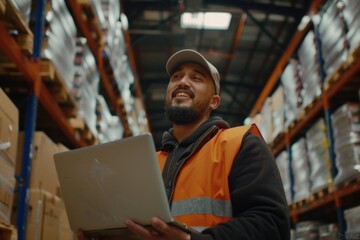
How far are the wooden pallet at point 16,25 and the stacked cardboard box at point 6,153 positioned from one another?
0.51m

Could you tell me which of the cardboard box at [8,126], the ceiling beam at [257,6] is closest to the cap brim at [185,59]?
the cardboard box at [8,126]

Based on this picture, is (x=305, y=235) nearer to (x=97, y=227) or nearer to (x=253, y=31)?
(x=97, y=227)

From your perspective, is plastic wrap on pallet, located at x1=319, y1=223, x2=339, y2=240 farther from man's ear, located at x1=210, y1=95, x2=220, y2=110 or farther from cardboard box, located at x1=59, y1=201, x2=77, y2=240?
man's ear, located at x1=210, y1=95, x2=220, y2=110

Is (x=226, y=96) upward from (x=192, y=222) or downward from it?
upward

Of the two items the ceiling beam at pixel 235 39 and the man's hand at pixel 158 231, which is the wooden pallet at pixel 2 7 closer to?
the man's hand at pixel 158 231

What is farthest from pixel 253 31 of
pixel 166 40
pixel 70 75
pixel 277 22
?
pixel 70 75

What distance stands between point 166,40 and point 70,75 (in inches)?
286

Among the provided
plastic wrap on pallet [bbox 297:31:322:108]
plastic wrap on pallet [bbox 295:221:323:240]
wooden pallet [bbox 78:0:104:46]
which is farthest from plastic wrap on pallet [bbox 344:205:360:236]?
wooden pallet [bbox 78:0:104:46]

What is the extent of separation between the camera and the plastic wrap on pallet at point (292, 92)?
6.73m

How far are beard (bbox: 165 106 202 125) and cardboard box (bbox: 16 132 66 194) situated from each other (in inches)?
65.5

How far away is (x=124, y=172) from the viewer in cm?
168

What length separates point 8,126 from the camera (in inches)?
121

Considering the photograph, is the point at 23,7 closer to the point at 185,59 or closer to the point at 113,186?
the point at 185,59

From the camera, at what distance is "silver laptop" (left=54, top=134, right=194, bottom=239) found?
1.61 metres
